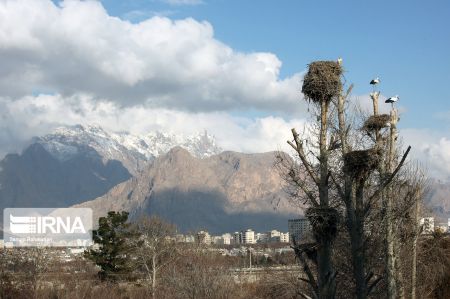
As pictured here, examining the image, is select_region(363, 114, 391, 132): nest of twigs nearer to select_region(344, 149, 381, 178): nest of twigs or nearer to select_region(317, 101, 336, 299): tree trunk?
select_region(344, 149, 381, 178): nest of twigs

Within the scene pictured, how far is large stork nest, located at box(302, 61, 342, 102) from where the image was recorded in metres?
17.2

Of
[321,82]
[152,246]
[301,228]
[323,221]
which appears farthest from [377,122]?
[152,246]

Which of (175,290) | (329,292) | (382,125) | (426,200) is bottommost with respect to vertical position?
(175,290)

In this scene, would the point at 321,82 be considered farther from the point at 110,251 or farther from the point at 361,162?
the point at 110,251

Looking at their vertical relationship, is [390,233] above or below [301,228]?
below

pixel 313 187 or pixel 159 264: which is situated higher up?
pixel 313 187

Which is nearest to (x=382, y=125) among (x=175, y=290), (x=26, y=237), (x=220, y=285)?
(x=220, y=285)

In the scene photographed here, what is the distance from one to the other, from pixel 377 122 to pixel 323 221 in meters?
8.23

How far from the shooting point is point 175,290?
54500 millimetres

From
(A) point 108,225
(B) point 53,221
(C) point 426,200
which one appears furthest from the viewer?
(B) point 53,221

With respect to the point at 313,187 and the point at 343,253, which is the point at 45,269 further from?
the point at 313,187

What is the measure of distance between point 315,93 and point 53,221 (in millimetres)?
91540

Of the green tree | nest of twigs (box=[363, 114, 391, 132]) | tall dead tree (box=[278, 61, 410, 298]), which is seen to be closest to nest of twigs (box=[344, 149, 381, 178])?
tall dead tree (box=[278, 61, 410, 298])

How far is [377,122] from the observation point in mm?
22906
